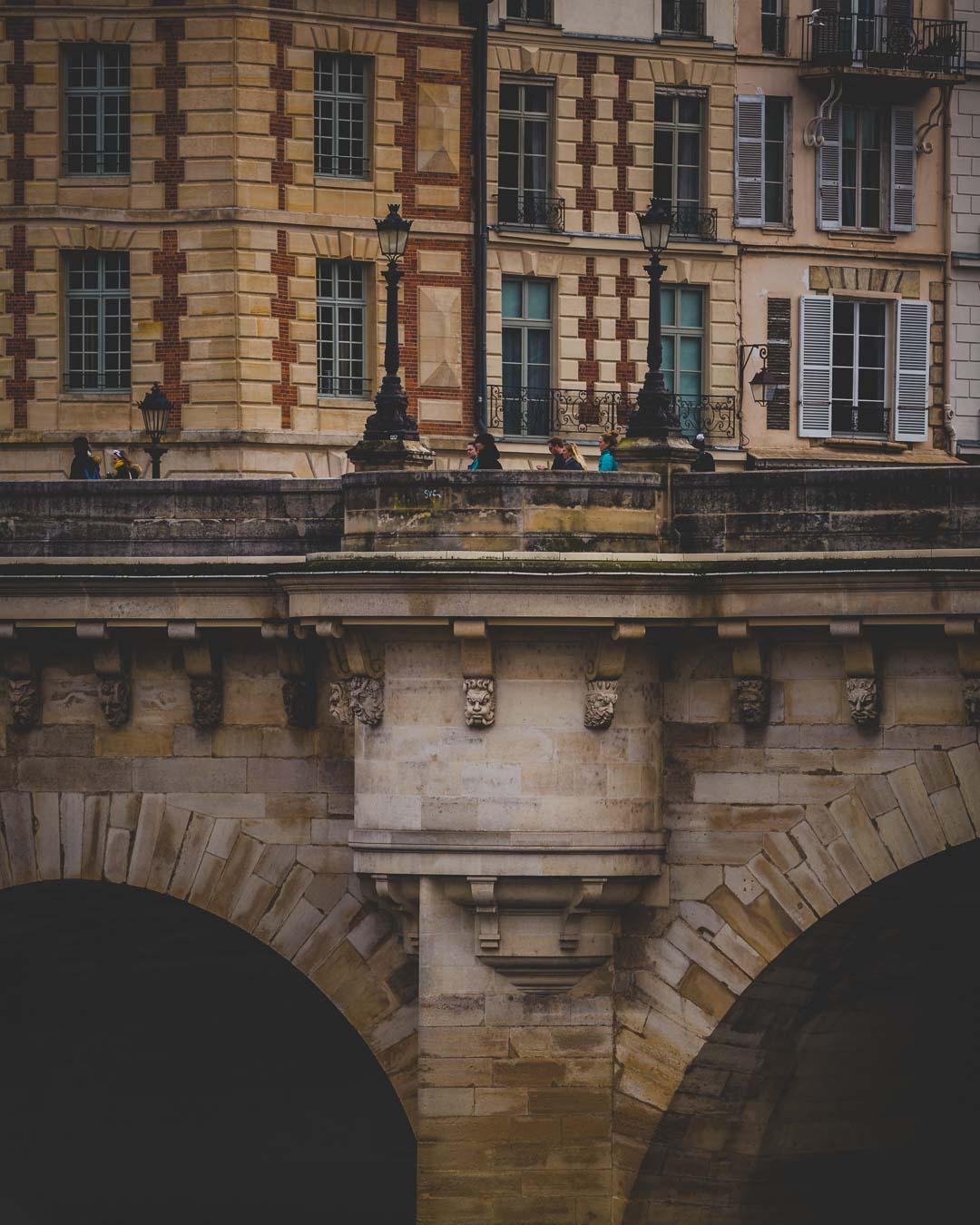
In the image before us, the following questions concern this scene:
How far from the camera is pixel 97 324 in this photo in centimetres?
4719

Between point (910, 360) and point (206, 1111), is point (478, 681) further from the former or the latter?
point (910, 360)

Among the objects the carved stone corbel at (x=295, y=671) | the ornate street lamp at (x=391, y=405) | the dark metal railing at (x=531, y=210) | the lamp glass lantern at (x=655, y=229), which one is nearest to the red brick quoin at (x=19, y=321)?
the dark metal railing at (x=531, y=210)

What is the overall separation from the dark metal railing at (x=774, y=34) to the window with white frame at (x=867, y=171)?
1503mm

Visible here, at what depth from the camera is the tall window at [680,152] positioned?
5041 cm

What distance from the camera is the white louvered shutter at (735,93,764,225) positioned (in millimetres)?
50844

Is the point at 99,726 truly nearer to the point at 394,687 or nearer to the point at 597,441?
the point at 394,687

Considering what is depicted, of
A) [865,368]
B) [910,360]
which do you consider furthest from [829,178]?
[910,360]

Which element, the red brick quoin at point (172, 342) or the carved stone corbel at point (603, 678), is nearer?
the carved stone corbel at point (603, 678)

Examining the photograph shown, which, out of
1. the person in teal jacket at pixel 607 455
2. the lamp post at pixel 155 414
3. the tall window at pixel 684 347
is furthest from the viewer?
the tall window at pixel 684 347

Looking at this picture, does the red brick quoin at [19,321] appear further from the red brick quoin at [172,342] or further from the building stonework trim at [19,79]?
the red brick quoin at [172,342]

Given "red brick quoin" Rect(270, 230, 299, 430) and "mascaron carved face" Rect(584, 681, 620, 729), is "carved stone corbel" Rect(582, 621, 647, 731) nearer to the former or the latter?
"mascaron carved face" Rect(584, 681, 620, 729)

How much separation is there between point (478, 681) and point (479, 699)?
0.14 metres

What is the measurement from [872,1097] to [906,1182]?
1878 mm

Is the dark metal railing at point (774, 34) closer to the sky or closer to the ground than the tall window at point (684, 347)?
closer to the sky
